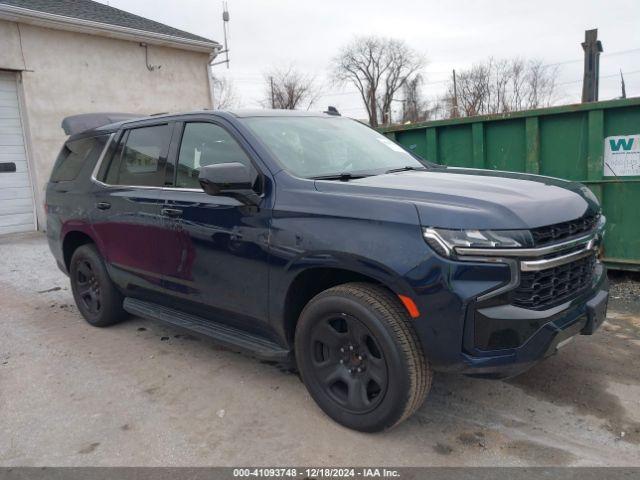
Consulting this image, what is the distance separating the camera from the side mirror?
3.09 meters

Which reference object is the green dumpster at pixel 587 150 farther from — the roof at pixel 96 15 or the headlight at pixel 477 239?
the roof at pixel 96 15

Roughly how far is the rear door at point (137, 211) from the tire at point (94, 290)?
202 mm

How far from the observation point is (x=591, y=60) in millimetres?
7383

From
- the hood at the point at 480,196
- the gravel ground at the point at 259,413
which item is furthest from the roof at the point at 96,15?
the hood at the point at 480,196

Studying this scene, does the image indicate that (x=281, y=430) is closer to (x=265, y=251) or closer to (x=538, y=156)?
(x=265, y=251)

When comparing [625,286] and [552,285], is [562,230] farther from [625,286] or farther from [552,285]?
[625,286]

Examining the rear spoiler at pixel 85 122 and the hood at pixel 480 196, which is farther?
the rear spoiler at pixel 85 122

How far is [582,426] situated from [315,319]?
1642 millimetres

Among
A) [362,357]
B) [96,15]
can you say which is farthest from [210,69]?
[362,357]

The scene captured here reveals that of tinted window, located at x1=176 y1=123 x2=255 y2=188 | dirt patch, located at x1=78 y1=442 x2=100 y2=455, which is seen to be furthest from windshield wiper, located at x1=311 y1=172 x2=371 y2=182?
dirt patch, located at x1=78 y1=442 x2=100 y2=455

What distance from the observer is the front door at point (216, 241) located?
3289 mm

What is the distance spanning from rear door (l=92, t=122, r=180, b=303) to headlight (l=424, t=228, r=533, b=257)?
79.7 inches

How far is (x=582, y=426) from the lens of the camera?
3.04m

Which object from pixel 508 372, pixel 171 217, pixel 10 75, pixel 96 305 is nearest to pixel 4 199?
pixel 10 75
